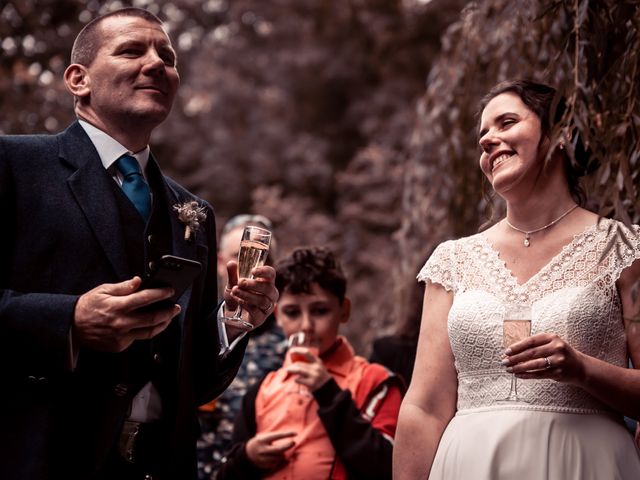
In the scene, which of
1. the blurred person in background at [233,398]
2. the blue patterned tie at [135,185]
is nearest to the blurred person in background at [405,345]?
the blurred person in background at [233,398]

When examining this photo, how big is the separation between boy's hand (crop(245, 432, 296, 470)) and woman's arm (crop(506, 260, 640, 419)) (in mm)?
1357

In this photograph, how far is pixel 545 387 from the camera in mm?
2941

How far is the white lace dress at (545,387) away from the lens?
9.34ft

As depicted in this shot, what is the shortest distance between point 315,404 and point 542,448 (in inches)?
50.5

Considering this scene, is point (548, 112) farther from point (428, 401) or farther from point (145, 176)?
point (145, 176)

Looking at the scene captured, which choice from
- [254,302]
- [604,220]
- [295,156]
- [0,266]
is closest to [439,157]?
[604,220]

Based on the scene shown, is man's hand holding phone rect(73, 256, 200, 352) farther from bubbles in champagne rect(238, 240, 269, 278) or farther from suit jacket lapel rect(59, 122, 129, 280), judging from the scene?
bubbles in champagne rect(238, 240, 269, 278)

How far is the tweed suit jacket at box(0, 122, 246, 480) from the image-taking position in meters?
2.46

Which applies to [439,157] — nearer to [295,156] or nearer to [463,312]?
[463,312]

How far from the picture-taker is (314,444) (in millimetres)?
3828

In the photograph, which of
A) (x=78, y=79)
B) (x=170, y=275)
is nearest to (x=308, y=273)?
(x=78, y=79)

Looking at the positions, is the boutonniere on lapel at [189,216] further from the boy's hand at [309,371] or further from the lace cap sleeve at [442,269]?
the boy's hand at [309,371]

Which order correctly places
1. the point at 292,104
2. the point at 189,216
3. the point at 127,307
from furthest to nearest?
the point at 292,104 < the point at 189,216 < the point at 127,307

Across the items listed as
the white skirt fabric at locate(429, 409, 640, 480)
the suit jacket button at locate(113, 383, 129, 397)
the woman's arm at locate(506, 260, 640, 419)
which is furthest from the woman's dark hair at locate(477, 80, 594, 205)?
the suit jacket button at locate(113, 383, 129, 397)
